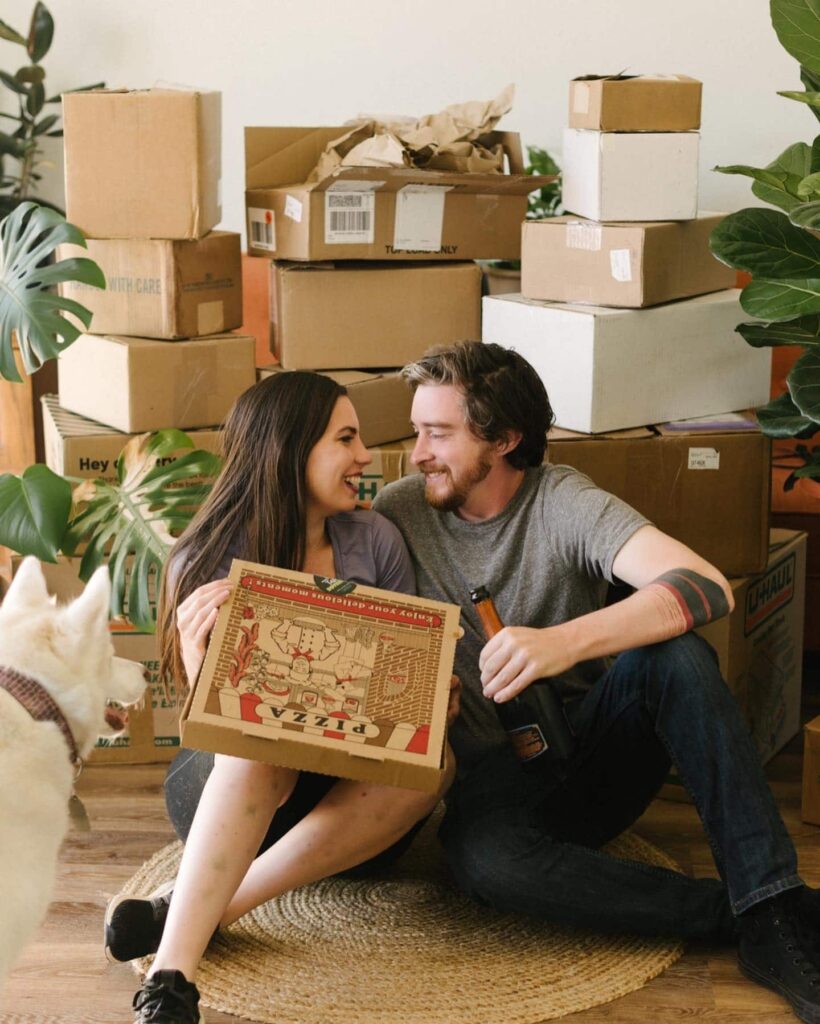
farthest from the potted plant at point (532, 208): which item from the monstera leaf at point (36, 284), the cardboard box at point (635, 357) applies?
the monstera leaf at point (36, 284)

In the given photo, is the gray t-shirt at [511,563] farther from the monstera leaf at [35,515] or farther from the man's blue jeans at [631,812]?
the monstera leaf at [35,515]

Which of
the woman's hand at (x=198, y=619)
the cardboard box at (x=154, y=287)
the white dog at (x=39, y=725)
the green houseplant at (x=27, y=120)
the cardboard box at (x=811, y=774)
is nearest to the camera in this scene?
the white dog at (x=39, y=725)

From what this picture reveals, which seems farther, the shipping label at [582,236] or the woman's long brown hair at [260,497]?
the shipping label at [582,236]

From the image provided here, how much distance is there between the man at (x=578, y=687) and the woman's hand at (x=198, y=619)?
1.20 feet

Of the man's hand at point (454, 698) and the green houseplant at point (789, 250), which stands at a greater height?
the green houseplant at point (789, 250)

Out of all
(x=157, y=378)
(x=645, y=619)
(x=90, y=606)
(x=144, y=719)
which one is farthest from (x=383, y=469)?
(x=90, y=606)

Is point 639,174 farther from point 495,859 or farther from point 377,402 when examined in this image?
point 495,859

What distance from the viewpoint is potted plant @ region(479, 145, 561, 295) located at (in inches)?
121

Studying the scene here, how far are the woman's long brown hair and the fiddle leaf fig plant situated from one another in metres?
0.31

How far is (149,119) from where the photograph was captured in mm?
2393

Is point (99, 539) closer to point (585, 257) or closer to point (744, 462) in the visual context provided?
point (585, 257)

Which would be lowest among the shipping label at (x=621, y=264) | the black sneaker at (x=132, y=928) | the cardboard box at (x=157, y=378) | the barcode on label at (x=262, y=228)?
the black sneaker at (x=132, y=928)

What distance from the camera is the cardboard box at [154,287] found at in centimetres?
248

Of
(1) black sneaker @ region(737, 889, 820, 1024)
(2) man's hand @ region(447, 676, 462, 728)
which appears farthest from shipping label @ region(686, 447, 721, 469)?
(1) black sneaker @ region(737, 889, 820, 1024)
